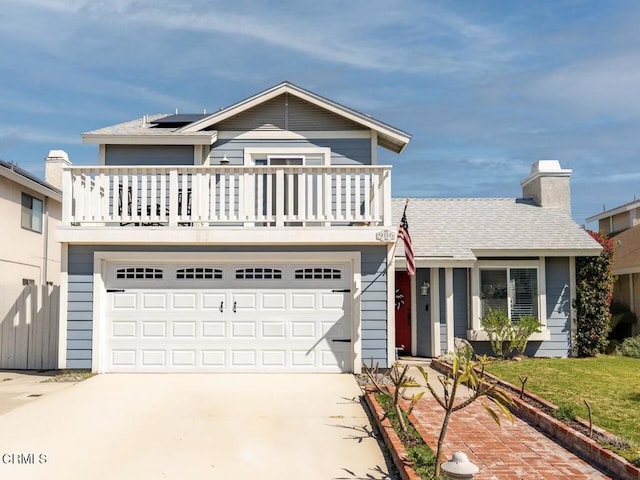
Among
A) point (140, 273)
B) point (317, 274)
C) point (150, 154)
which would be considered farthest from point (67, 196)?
point (317, 274)

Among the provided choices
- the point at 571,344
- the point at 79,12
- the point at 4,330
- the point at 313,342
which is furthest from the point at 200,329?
the point at 571,344

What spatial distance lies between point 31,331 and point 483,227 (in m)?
11.5

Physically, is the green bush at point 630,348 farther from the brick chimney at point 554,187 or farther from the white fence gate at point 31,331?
the white fence gate at point 31,331

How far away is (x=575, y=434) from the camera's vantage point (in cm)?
630

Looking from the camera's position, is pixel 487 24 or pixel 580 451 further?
pixel 487 24

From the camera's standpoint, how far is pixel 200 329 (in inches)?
422

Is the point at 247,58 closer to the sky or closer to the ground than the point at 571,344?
closer to the sky

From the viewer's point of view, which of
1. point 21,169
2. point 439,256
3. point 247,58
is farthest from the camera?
point 247,58

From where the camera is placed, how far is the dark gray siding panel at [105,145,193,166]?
12492mm

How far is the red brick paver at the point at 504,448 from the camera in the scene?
17.8 feet

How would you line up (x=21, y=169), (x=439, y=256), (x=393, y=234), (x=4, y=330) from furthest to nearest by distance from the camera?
(x=21, y=169), (x=439, y=256), (x=4, y=330), (x=393, y=234)

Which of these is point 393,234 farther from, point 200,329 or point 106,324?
point 106,324

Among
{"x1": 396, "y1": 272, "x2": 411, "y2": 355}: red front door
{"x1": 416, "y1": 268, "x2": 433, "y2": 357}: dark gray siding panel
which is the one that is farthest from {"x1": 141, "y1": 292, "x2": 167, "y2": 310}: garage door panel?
{"x1": 416, "y1": 268, "x2": 433, "y2": 357}: dark gray siding panel

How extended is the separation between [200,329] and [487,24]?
938cm
